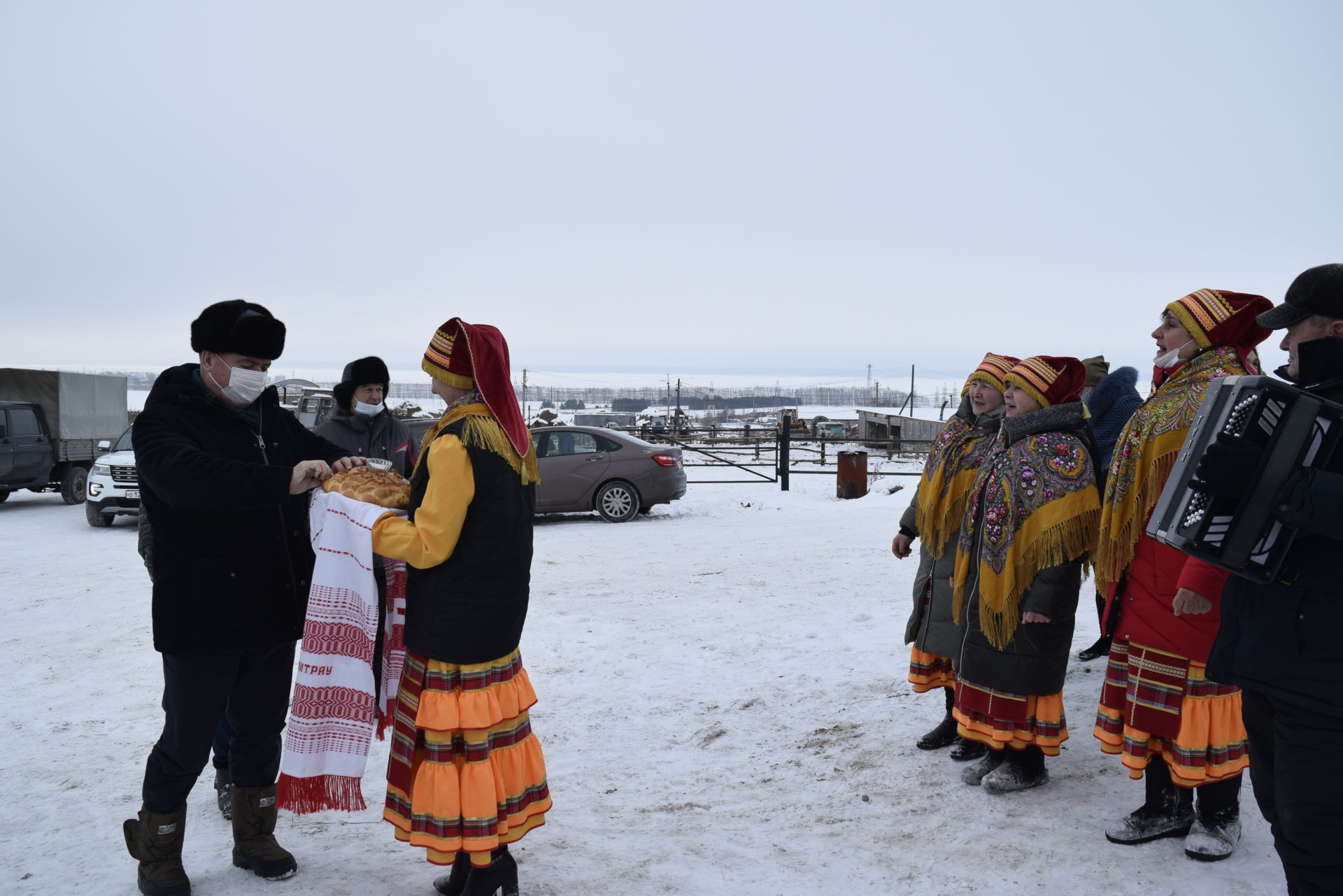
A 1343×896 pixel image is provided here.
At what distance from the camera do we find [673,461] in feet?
42.9

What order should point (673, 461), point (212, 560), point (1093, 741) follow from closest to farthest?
point (212, 560), point (1093, 741), point (673, 461)

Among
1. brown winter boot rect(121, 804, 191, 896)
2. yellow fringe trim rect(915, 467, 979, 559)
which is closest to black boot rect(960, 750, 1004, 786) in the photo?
yellow fringe trim rect(915, 467, 979, 559)

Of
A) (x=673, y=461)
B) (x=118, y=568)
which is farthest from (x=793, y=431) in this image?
(x=118, y=568)

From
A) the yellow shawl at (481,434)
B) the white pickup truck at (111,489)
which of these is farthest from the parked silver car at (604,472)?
the yellow shawl at (481,434)

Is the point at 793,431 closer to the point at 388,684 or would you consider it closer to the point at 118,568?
the point at 118,568

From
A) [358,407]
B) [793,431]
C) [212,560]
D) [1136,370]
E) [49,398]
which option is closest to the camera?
[212,560]

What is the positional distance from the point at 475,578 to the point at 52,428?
15844 mm

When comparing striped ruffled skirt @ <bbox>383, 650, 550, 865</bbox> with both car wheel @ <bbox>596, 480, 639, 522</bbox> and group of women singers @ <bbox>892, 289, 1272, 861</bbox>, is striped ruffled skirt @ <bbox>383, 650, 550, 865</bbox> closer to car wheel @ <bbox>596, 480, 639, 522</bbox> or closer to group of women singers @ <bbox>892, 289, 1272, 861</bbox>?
group of women singers @ <bbox>892, 289, 1272, 861</bbox>

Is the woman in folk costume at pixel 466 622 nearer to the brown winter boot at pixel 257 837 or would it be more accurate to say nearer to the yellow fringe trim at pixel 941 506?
the brown winter boot at pixel 257 837

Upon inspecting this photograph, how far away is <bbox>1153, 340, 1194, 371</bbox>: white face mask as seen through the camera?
3332 mm

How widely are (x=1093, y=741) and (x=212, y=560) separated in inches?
155

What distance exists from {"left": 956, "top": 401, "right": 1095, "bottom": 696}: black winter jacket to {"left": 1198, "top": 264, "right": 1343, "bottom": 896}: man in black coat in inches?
51.4

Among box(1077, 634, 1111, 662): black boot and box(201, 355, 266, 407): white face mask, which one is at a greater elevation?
box(201, 355, 266, 407): white face mask

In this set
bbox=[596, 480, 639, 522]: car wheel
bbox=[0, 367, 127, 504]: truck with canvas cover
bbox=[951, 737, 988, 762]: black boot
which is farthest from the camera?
bbox=[0, 367, 127, 504]: truck with canvas cover
